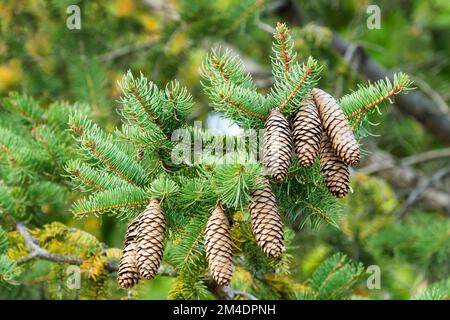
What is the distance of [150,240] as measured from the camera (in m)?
1.46

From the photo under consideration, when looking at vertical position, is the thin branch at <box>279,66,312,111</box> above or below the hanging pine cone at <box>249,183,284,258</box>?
above

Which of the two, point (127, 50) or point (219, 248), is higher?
point (127, 50)

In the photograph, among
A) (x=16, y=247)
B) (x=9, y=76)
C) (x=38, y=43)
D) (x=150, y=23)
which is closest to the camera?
(x=16, y=247)

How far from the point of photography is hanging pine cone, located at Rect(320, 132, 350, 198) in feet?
4.85

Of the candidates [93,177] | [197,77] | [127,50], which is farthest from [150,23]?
[93,177]

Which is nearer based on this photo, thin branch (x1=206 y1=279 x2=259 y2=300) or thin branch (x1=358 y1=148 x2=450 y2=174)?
thin branch (x1=206 y1=279 x2=259 y2=300)

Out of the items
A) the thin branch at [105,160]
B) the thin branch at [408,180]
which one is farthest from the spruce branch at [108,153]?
the thin branch at [408,180]

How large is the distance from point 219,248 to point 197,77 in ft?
11.5

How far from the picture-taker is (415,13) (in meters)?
4.80

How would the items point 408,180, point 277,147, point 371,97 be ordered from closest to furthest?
point 277,147
point 371,97
point 408,180

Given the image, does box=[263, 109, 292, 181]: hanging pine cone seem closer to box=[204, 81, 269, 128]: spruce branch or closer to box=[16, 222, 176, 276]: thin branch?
box=[204, 81, 269, 128]: spruce branch

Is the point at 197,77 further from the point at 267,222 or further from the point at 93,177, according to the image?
the point at 267,222

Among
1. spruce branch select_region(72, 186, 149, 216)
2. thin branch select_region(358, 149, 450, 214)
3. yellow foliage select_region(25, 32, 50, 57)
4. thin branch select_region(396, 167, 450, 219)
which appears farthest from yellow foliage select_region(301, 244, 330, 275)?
yellow foliage select_region(25, 32, 50, 57)

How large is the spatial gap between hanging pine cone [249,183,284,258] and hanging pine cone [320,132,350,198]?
13cm
